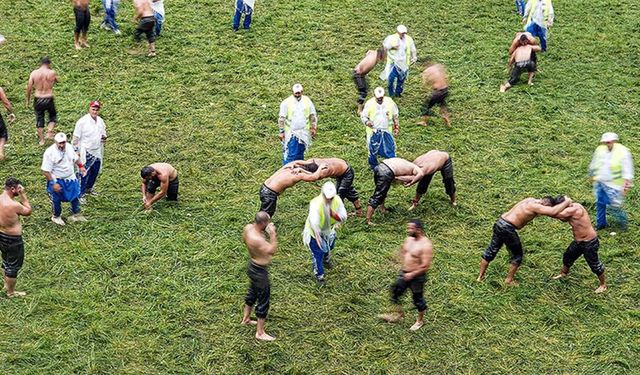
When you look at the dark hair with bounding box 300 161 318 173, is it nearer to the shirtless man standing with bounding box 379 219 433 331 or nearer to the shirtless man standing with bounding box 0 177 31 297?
the shirtless man standing with bounding box 379 219 433 331

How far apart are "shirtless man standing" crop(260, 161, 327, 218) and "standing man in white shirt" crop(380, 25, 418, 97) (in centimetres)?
429

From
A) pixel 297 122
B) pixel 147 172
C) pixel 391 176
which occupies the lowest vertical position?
pixel 147 172

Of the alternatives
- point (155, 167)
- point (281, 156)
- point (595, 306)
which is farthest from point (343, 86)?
point (595, 306)

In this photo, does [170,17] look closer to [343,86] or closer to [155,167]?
[343,86]

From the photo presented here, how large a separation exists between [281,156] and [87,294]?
4749 mm

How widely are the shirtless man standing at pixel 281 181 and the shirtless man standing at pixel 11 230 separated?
3360 millimetres

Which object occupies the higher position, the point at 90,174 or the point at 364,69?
the point at 364,69

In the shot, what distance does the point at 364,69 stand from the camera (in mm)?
15742

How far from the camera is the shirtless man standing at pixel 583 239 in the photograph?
11.0m

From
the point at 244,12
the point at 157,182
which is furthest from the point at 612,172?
the point at 244,12

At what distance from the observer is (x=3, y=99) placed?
46.8ft

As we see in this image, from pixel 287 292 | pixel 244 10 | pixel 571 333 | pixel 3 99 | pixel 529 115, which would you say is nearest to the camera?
pixel 571 333

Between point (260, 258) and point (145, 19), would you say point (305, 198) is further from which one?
point (145, 19)

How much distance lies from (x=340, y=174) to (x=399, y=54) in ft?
13.5
